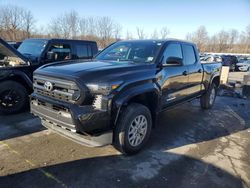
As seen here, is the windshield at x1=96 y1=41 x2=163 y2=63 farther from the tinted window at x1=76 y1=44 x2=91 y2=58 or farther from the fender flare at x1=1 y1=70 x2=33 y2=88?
the tinted window at x1=76 y1=44 x2=91 y2=58

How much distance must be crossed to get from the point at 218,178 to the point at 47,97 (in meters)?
2.88

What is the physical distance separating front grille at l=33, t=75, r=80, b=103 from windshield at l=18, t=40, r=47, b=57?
3.09m

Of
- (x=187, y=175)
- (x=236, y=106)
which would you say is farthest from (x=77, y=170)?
(x=236, y=106)

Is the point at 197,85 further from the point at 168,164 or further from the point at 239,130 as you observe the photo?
the point at 168,164

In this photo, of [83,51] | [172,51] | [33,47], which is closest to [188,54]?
[172,51]

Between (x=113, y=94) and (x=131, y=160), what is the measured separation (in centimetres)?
122

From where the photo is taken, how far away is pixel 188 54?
5.51m

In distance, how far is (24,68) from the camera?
227 inches

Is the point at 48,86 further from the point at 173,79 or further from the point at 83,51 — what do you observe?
the point at 83,51

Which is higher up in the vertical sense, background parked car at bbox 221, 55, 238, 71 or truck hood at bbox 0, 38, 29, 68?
truck hood at bbox 0, 38, 29, 68

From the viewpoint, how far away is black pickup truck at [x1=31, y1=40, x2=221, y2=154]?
126 inches

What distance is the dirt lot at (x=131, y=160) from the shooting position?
3.16 metres

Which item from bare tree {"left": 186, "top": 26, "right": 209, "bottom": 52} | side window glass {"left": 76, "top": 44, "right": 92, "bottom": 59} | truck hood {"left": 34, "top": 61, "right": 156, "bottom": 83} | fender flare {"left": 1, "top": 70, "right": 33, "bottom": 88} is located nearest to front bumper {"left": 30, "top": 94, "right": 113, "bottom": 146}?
truck hood {"left": 34, "top": 61, "right": 156, "bottom": 83}

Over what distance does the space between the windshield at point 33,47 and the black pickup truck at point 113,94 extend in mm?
2709
